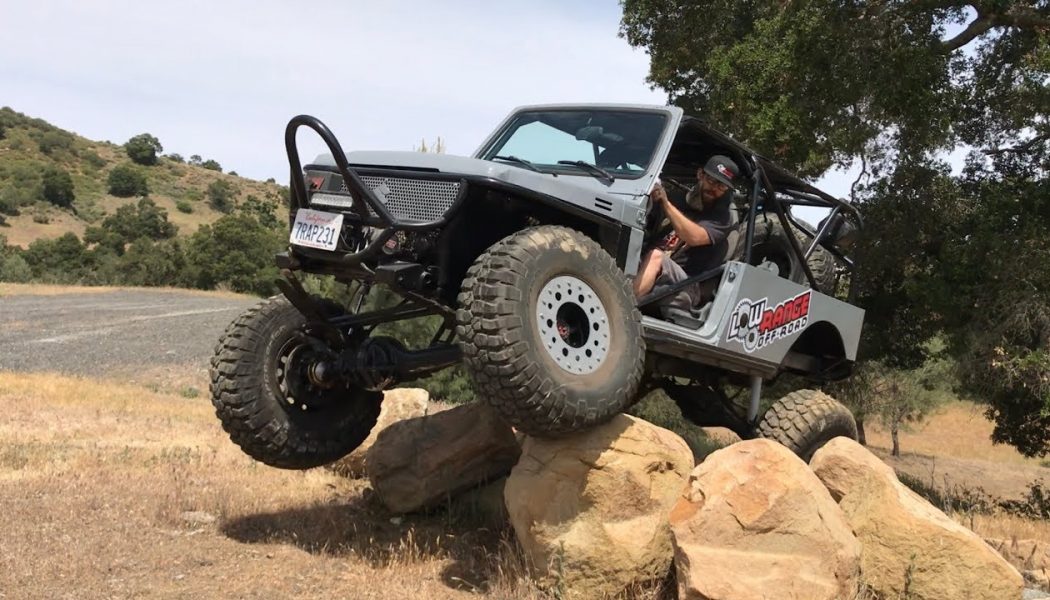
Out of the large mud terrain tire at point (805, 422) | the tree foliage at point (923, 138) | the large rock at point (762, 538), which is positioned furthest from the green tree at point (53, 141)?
the large rock at point (762, 538)

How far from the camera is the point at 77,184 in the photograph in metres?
69.5

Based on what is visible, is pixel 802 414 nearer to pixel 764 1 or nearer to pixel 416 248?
pixel 416 248

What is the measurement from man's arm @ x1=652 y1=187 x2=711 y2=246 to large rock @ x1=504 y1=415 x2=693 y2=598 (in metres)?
1.20

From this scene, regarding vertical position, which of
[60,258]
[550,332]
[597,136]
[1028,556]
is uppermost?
[597,136]

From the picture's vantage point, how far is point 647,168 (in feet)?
18.3

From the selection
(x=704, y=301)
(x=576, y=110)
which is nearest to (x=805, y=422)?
(x=704, y=301)

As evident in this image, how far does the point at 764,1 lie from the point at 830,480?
28.3 ft

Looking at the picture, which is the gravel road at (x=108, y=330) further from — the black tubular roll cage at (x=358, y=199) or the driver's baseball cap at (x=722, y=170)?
the black tubular roll cage at (x=358, y=199)

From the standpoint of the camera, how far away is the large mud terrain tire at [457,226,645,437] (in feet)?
13.7

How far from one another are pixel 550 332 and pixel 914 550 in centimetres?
209

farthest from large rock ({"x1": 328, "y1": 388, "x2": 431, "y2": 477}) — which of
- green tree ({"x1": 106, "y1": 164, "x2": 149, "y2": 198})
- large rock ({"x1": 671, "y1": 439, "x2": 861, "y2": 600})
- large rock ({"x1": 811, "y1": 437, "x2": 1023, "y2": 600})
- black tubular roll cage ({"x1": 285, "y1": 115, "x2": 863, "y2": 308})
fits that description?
green tree ({"x1": 106, "y1": 164, "x2": 149, "y2": 198})

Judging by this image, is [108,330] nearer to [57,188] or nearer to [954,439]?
[954,439]

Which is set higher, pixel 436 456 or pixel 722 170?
pixel 722 170

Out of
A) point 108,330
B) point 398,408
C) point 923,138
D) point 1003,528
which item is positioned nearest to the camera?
point 1003,528
